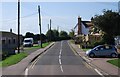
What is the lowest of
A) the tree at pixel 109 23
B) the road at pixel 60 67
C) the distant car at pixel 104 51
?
the road at pixel 60 67

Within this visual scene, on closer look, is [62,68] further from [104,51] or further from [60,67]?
[104,51]

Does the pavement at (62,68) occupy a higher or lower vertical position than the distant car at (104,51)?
lower

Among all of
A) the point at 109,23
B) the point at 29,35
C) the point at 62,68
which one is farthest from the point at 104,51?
the point at 29,35

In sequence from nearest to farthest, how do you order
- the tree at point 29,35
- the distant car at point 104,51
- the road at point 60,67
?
1. the road at point 60,67
2. the distant car at point 104,51
3. the tree at point 29,35

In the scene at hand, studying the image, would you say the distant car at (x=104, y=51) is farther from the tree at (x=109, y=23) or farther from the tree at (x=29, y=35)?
the tree at (x=29, y=35)

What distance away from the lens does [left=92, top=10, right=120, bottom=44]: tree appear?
57.4 meters

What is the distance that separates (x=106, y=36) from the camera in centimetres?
6162

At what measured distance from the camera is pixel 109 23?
58.1 m

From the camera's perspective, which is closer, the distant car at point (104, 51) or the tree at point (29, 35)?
the distant car at point (104, 51)

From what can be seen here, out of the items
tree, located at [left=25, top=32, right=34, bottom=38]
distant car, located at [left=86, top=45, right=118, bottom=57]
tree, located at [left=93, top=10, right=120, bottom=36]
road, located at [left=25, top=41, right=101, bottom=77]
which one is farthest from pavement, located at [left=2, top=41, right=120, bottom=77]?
tree, located at [left=25, top=32, right=34, bottom=38]

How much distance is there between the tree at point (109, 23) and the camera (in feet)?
188

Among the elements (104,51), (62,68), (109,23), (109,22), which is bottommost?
(62,68)

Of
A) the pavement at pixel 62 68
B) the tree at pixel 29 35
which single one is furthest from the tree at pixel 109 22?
the tree at pixel 29 35

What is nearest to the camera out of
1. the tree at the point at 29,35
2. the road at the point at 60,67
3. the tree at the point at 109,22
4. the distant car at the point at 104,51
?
the road at the point at 60,67
